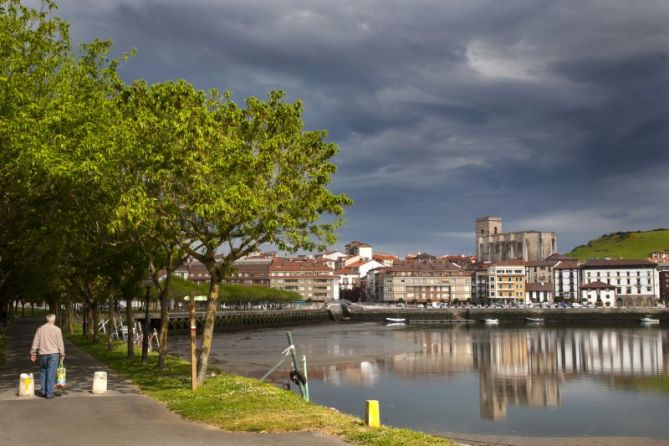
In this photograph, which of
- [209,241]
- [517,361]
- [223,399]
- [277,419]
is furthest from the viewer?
[517,361]

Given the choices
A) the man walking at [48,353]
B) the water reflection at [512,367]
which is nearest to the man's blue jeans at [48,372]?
the man walking at [48,353]

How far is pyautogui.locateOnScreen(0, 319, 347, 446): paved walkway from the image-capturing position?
52.5ft

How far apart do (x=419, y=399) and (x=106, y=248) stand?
17.8m

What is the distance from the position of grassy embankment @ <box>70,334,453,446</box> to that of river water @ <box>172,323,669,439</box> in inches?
302

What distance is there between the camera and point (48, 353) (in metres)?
22.9

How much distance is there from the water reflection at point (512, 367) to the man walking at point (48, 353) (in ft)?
61.6

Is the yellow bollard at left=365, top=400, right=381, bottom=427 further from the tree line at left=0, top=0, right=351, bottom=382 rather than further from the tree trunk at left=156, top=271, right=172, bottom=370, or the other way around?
the tree trunk at left=156, top=271, right=172, bottom=370

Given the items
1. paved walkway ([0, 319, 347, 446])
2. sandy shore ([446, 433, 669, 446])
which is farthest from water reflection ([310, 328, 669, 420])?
paved walkway ([0, 319, 347, 446])

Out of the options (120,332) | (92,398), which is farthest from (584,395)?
(120,332)

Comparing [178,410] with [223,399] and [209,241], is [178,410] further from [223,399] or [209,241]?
[209,241]

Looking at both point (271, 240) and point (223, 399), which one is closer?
point (223, 399)

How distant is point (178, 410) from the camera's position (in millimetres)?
20500

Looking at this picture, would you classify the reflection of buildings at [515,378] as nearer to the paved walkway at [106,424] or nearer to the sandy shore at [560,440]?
the sandy shore at [560,440]

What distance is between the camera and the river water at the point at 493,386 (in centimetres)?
3081
